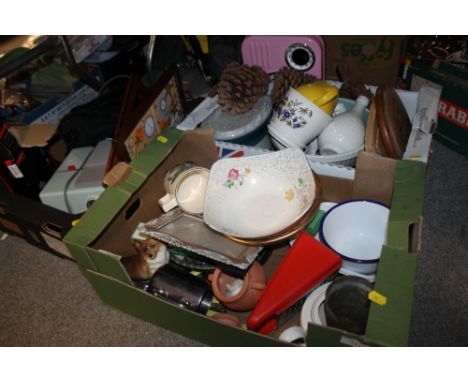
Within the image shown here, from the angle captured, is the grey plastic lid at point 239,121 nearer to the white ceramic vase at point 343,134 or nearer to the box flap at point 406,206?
the white ceramic vase at point 343,134

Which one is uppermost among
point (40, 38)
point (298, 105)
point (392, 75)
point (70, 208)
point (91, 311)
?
point (40, 38)

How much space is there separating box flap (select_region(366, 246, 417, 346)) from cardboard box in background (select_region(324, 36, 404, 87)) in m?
0.68

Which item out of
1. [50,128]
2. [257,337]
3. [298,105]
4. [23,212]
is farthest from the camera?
[50,128]

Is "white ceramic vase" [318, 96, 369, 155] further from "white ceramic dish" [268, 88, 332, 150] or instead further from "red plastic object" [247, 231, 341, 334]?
"red plastic object" [247, 231, 341, 334]

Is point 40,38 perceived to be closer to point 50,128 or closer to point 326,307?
point 50,128

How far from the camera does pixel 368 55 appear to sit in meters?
1.10

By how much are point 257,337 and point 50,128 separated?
2.73ft

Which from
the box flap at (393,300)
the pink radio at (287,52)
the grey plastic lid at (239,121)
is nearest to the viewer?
the box flap at (393,300)

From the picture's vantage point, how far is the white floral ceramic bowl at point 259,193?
0.65 meters

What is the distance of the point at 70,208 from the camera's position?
0.98 metres

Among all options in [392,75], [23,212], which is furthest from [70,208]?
[392,75]

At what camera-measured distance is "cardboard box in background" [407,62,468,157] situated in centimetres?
104

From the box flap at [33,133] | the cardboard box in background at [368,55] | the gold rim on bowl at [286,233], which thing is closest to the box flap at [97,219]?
Result: the gold rim on bowl at [286,233]

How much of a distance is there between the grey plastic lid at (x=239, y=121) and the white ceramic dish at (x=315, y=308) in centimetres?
38
